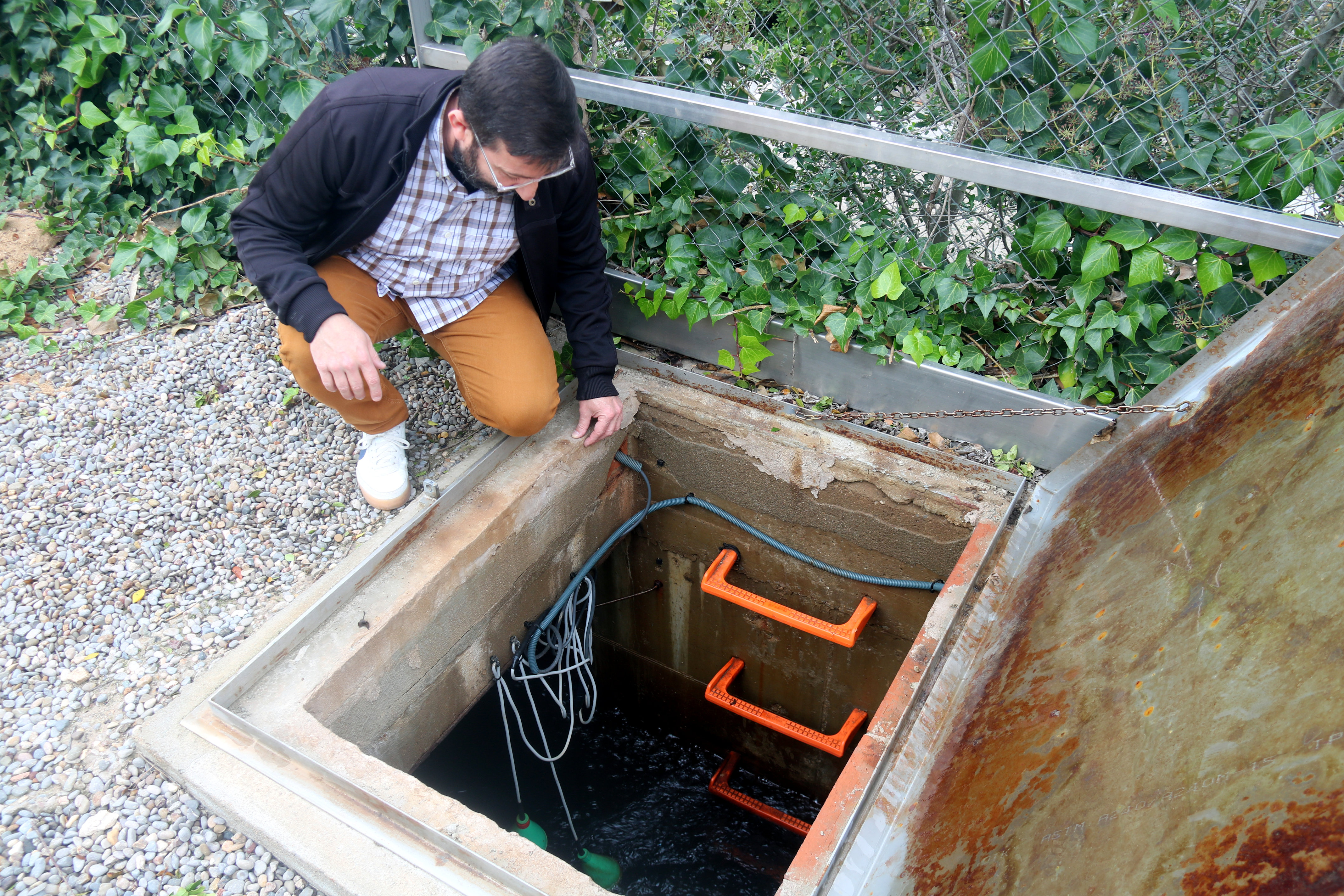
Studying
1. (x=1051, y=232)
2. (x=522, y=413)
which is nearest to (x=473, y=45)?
(x=522, y=413)

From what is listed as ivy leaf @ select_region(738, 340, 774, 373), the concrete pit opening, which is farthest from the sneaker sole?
ivy leaf @ select_region(738, 340, 774, 373)

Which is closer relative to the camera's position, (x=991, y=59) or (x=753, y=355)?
(x=991, y=59)

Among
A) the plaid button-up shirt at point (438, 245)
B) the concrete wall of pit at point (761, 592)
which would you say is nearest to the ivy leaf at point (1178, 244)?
the concrete wall of pit at point (761, 592)

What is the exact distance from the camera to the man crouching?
73.9 inches

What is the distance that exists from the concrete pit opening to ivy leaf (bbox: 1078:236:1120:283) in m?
0.67

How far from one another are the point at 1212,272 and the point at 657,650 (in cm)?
287

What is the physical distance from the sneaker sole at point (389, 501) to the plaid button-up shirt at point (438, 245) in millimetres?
518

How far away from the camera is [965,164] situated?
232cm

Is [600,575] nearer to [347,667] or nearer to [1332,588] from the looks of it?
[347,667]

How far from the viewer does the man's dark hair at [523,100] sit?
5.80 ft

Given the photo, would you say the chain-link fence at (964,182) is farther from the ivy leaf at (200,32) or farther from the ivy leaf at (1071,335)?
the ivy leaf at (200,32)

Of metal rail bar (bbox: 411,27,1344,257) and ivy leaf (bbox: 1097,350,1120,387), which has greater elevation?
metal rail bar (bbox: 411,27,1344,257)

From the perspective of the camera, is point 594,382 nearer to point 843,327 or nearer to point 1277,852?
point 843,327

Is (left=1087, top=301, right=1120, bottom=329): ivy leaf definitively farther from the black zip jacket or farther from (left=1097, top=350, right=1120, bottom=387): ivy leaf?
the black zip jacket
